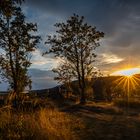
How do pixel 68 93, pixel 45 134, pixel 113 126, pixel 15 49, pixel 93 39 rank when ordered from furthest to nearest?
pixel 68 93 < pixel 93 39 < pixel 15 49 < pixel 113 126 < pixel 45 134

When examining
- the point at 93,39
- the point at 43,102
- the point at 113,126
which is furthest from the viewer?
the point at 93,39

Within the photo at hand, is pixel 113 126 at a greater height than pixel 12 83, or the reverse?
pixel 12 83

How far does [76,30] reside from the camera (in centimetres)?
4459

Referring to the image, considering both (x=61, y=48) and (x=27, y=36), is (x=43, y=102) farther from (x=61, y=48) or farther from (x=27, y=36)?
(x=61, y=48)

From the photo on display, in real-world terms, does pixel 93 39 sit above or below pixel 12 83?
above

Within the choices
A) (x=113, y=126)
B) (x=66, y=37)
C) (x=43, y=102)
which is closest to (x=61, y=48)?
(x=66, y=37)

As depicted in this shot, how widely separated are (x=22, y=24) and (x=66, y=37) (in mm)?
10724

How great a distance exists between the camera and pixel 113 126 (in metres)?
16.8

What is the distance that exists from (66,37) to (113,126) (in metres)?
28.5

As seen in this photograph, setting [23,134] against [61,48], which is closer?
[23,134]

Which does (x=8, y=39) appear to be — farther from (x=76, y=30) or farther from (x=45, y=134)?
(x=45, y=134)

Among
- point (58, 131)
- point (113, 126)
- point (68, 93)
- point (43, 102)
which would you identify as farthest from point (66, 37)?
point (58, 131)

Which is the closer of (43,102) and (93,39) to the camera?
(43,102)

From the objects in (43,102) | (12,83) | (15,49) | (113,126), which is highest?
(15,49)
